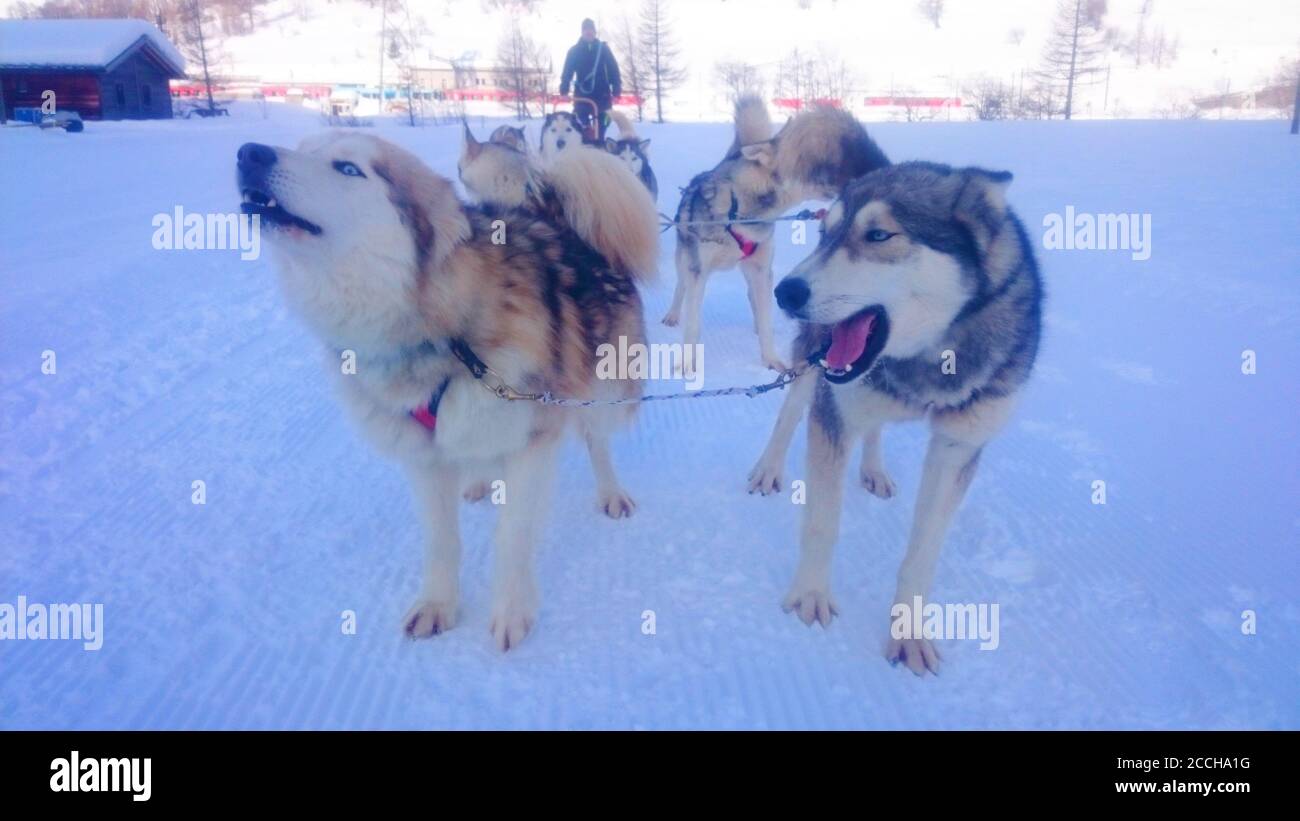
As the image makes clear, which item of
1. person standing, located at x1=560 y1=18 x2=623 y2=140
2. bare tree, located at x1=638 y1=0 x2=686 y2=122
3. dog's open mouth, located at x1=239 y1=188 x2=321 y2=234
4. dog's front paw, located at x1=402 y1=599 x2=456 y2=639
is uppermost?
bare tree, located at x1=638 y1=0 x2=686 y2=122

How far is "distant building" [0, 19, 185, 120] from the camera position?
1953 cm

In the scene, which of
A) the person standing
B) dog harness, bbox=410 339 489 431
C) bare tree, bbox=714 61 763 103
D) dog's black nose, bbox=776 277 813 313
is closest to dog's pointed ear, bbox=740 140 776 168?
dog's black nose, bbox=776 277 813 313

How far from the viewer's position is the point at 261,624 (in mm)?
2137

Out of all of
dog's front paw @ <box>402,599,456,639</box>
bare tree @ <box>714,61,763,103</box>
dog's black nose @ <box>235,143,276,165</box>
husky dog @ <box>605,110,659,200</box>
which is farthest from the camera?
bare tree @ <box>714,61,763,103</box>

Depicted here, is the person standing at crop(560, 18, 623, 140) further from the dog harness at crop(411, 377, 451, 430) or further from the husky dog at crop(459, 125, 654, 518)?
the dog harness at crop(411, 377, 451, 430)

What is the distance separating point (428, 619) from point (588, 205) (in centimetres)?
144

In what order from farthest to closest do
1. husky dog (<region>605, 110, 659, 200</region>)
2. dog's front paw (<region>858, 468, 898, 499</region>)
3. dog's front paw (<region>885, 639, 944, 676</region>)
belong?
husky dog (<region>605, 110, 659, 200</region>) < dog's front paw (<region>858, 468, 898, 499</region>) < dog's front paw (<region>885, 639, 944, 676</region>)

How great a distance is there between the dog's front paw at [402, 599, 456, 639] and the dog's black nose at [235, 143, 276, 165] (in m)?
1.23

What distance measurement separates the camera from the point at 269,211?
1.69 meters

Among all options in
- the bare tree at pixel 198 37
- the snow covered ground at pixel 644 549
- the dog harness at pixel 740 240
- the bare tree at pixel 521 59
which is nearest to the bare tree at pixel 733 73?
the bare tree at pixel 521 59

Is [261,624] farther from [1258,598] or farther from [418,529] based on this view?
[1258,598]

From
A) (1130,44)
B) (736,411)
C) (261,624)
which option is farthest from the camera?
(1130,44)
